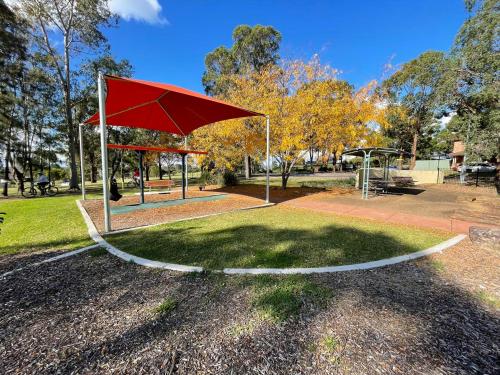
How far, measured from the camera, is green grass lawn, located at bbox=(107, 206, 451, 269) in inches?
146

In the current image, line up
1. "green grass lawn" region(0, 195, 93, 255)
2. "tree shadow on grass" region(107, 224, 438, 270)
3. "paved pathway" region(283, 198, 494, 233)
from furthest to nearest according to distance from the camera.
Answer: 1. "paved pathway" region(283, 198, 494, 233)
2. "green grass lawn" region(0, 195, 93, 255)
3. "tree shadow on grass" region(107, 224, 438, 270)

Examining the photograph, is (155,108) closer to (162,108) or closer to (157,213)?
(162,108)

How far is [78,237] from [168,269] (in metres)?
2.88

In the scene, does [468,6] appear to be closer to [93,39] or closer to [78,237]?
[78,237]

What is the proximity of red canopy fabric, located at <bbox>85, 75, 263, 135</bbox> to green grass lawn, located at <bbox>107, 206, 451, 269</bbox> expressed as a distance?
3365mm

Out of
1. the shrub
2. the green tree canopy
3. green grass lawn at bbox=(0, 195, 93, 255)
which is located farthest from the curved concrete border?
the green tree canopy

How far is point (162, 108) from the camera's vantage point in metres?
9.52

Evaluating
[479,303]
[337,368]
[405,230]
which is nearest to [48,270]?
[337,368]

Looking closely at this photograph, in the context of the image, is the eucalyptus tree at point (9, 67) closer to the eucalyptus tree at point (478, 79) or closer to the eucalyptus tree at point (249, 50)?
the eucalyptus tree at point (249, 50)

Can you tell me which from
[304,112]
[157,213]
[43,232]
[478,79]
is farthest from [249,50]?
[43,232]

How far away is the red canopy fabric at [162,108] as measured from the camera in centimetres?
628

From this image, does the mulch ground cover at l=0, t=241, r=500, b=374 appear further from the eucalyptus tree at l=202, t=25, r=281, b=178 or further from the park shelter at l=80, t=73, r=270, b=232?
the eucalyptus tree at l=202, t=25, r=281, b=178

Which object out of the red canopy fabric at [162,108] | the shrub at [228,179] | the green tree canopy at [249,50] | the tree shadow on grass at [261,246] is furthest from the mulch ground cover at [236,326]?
the green tree canopy at [249,50]

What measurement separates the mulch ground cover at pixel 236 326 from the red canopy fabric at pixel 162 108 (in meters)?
4.40
